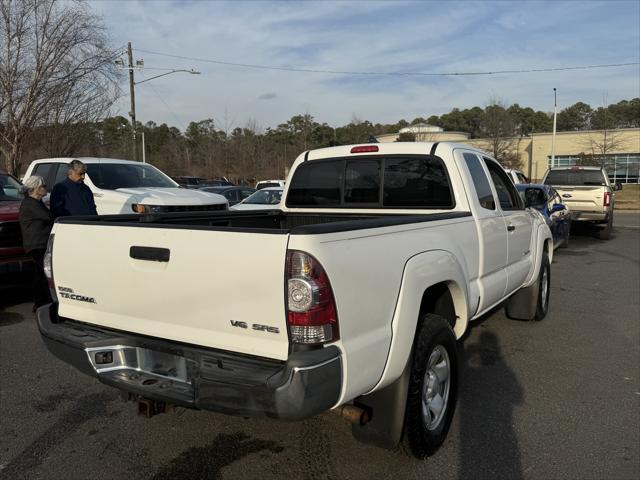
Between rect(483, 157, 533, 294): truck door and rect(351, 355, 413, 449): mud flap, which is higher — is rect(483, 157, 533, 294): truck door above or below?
above

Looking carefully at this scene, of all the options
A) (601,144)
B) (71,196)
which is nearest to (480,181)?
(71,196)

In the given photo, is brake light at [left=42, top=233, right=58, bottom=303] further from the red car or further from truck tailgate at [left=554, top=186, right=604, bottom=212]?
truck tailgate at [left=554, top=186, right=604, bottom=212]

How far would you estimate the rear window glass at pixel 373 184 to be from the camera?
14.0 feet

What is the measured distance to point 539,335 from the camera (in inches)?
227

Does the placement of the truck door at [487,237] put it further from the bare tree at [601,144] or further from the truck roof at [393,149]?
the bare tree at [601,144]

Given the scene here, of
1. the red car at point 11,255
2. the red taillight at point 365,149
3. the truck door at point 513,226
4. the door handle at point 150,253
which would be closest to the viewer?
the door handle at point 150,253

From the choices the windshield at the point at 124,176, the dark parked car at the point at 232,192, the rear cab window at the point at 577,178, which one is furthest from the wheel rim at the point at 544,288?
the dark parked car at the point at 232,192

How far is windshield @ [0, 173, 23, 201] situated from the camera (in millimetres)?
7926

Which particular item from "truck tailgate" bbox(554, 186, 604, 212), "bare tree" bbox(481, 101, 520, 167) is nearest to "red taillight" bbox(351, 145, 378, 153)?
"truck tailgate" bbox(554, 186, 604, 212)

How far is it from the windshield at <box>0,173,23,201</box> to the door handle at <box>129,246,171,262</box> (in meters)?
6.18

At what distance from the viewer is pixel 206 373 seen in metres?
2.50

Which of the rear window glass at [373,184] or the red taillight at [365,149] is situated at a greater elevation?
the red taillight at [365,149]

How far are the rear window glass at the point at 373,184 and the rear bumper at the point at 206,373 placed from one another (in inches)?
89.5

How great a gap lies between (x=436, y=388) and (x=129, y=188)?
7.26 m
